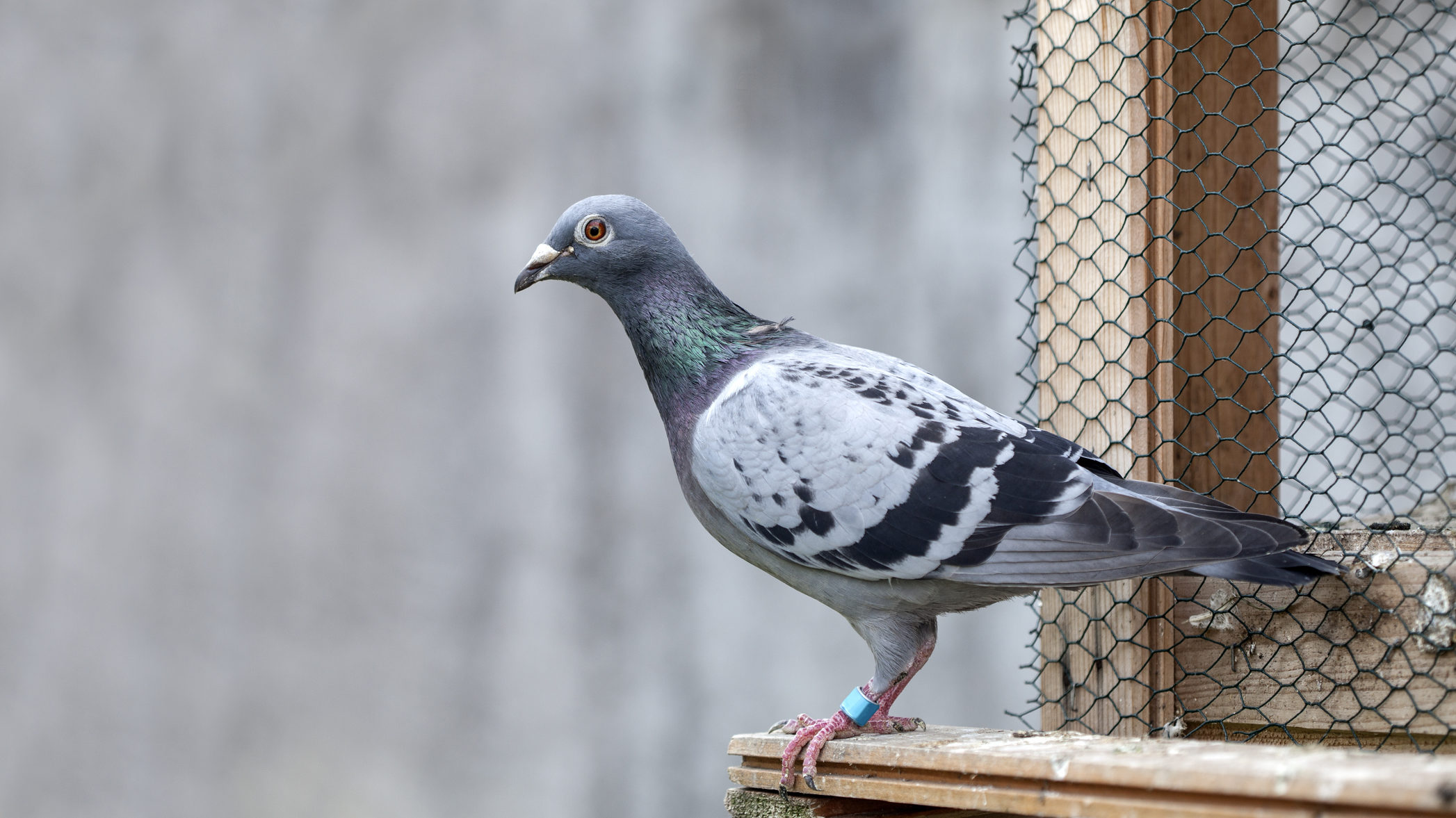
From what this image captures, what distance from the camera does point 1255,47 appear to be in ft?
7.30

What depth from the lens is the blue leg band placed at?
1868mm

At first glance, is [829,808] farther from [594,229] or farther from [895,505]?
[594,229]

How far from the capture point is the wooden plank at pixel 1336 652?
1.68 metres

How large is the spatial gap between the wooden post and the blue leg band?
0.50 m

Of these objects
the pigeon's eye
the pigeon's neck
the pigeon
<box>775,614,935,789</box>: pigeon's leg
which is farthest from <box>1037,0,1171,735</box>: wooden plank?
the pigeon's eye

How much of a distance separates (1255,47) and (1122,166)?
39cm

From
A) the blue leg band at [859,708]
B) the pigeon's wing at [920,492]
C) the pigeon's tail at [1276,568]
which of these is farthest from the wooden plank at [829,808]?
the pigeon's tail at [1276,568]

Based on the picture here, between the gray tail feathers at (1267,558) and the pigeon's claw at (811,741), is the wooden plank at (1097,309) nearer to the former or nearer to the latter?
the gray tail feathers at (1267,558)

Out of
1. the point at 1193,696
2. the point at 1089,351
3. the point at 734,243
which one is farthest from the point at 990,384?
the point at 1193,696

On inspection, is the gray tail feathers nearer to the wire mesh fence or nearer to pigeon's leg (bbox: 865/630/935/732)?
the wire mesh fence

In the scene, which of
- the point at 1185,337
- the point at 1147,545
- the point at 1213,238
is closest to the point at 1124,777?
the point at 1147,545

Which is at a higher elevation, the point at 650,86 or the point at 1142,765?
the point at 650,86

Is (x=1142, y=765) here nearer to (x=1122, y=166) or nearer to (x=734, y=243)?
(x=1122, y=166)

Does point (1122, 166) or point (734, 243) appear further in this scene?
point (734, 243)
